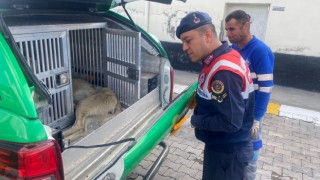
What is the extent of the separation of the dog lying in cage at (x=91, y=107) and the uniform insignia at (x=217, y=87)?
1.19 metres

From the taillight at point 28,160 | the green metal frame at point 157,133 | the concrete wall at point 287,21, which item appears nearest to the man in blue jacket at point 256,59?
the green metal frame at point 157,133

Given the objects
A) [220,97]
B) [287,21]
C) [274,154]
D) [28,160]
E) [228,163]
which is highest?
Answer: [287,21]

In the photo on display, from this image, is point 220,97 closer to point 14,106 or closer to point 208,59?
point 208,59

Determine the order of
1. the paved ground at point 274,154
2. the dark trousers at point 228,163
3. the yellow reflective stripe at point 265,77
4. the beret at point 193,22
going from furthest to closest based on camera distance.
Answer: the paved ground at point 274,154 < the yellow reflective stripe at point 265,77 < the dark trousers at point 228,163 < the beret at point 193,22

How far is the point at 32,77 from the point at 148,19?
24.9ft

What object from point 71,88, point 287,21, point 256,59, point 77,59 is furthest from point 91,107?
point 287,21

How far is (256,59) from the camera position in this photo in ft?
8.04

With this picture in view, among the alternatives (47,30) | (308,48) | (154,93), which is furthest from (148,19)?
(47,30)

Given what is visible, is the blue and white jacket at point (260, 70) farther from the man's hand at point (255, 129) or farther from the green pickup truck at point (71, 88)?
the green pickup truck at point (71, 88)

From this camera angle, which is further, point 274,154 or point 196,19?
point 274,154

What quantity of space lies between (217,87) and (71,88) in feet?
4.50

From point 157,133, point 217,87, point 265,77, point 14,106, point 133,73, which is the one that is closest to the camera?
point 14,106

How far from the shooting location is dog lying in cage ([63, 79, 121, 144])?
8.14ft

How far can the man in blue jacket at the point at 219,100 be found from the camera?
1.75 meters
